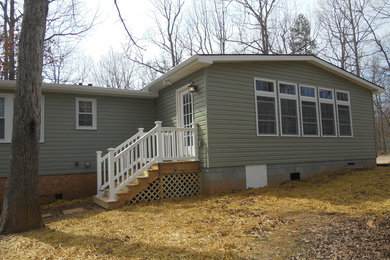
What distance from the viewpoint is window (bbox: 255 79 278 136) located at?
26.7 ft

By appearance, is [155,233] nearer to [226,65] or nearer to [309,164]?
[226,65]

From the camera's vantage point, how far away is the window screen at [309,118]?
8992 mm

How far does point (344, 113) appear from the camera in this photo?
1002cm

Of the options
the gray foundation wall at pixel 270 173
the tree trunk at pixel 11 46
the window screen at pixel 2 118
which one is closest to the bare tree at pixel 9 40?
the tree trunk at pixel 11 46

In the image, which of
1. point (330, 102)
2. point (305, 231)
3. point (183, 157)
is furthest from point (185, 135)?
point (330, 102)

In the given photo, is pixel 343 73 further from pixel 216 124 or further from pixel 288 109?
pixel 216 124

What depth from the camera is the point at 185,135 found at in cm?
785

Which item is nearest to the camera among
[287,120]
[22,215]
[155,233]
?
[155,233]

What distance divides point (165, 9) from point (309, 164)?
597 inches

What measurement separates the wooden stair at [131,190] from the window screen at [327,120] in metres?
5.65

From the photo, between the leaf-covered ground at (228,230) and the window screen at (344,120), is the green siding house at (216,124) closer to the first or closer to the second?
the window screen at (344,120)

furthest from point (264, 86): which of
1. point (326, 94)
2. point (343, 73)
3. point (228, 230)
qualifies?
point (228, 230)

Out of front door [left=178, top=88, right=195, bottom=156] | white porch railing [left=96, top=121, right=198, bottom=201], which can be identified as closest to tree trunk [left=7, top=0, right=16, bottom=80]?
white porch railing [left=96, top=121, right=198, bottom=201]

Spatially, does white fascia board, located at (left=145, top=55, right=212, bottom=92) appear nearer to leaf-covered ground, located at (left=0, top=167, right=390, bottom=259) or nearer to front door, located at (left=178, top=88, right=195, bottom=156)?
front door, located at (left=178, top=88, right=195, bottom=156)
